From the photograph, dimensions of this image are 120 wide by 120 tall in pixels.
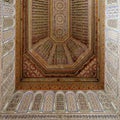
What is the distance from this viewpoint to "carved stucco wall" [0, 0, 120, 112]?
269 cm

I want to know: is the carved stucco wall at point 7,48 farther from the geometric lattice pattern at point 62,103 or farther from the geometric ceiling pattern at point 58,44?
the geometric ceiling pattern at point 58,44

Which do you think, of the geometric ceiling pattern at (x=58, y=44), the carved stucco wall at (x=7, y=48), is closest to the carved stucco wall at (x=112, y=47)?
the geometric ceiling pattern at (x=58, y=44)

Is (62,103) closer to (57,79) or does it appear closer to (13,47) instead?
(57,79)

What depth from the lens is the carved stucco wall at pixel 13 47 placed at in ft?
8.82

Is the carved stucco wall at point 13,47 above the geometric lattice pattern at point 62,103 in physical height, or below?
above

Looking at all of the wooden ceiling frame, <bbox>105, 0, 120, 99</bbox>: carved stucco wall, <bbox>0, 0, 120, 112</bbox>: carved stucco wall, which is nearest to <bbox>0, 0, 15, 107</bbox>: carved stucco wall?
<bbox>0, 0, 120, 112</bbox>: carved stucco wall

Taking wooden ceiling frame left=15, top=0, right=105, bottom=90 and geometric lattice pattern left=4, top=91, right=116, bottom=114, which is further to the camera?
wooden ceiling frame left=15, top=0, right=105, bottom=90

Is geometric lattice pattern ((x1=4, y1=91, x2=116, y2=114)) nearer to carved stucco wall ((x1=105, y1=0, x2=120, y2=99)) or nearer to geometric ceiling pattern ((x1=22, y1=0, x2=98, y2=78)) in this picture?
carved stucco wall ((x1=105, y1=0, x2=120, y2=99))

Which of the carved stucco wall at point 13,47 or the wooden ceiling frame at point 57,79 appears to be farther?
the wooden ceiling frame at point 57,79

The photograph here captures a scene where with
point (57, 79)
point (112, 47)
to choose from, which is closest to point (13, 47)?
point (57, 79)

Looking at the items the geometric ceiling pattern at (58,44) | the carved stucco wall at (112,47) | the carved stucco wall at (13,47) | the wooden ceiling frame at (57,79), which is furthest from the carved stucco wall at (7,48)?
the carved stucco wall at (112,47)

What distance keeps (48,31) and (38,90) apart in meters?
0.84

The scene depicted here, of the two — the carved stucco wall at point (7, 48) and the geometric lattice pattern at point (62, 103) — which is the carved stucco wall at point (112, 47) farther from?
the carved stucco wall at point (7, 48)

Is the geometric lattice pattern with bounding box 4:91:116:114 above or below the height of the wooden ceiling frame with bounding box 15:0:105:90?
below
